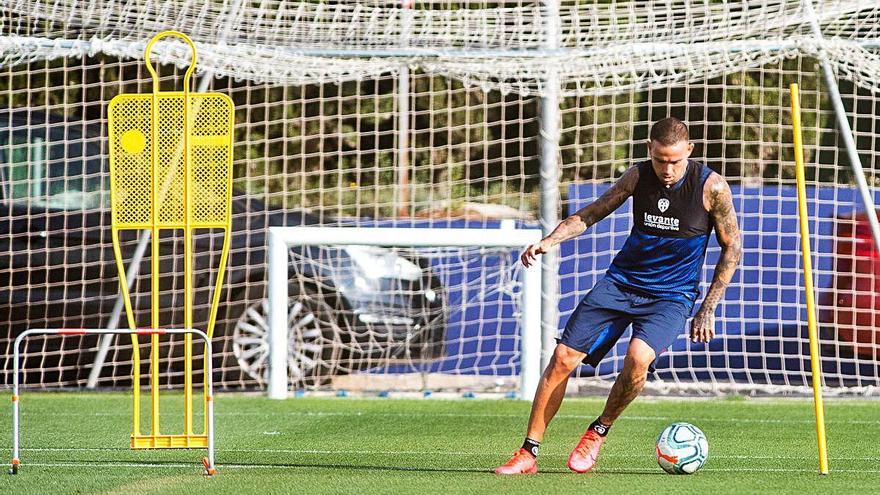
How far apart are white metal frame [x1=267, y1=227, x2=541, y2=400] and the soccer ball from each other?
14.2 feet

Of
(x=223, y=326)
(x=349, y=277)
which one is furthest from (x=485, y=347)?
(x=223, y=326)

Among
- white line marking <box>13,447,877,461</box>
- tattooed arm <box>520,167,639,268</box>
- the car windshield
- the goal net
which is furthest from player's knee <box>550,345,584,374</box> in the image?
the car windshield

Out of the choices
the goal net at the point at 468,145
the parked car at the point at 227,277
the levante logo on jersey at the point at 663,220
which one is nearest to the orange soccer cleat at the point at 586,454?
the levante logo on jersey at the point at 663,220

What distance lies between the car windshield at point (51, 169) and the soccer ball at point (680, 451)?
248 inches

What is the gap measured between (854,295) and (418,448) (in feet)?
18.4

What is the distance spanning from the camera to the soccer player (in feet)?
21.6

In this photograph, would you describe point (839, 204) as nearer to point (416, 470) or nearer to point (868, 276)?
point (868, 276)

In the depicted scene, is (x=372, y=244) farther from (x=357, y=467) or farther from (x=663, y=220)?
(x=663, y=220)

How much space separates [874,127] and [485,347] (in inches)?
157

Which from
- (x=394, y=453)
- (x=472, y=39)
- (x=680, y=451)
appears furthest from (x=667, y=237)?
(x=472, y=39)

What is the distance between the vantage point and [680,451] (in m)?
6.45

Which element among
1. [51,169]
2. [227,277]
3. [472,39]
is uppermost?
[472,39]

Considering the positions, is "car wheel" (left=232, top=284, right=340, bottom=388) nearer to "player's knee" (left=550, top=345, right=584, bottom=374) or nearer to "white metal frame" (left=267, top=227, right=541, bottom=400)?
"white metal frame" (left=267, top=227, right=541, bottom=400)

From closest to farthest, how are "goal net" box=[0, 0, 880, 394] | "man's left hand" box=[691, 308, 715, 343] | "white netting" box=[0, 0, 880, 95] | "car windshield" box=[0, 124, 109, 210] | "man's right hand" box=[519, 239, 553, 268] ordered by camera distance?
"man's right hand" box=[519, 239, 553, 268] → "man's left hand" box=[691, 308, 715, 343] → "white netting" box=[0, 0, 880, 95] → "goal net" box=[0, 0, 880, 394] → "car windshield" box=[0, 124, 109, 210]
